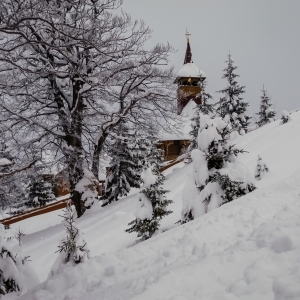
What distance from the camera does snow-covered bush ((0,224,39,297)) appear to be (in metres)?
3.84

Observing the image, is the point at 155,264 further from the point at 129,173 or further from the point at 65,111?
the point at 129,173

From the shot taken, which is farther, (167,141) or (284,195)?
(167,141)

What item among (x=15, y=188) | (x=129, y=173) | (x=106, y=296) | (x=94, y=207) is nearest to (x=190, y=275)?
(x=106, y=296)

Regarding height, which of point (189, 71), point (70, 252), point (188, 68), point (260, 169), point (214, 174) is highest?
point (188, 68)

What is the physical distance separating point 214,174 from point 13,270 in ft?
16.3

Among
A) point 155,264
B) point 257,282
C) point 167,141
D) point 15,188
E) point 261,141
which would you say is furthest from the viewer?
point 167,141

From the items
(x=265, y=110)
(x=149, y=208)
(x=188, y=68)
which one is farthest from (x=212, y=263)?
(x=188, y=68)

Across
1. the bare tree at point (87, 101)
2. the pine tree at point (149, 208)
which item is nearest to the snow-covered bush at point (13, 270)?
the pine tree at point (149, 208)

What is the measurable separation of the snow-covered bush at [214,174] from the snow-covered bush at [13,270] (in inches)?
166

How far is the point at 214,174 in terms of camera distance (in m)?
7.13

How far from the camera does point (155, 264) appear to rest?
12.7 feet

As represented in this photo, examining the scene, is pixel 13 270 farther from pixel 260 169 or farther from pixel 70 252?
pixel 260 169

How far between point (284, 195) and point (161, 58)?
7.35 meters

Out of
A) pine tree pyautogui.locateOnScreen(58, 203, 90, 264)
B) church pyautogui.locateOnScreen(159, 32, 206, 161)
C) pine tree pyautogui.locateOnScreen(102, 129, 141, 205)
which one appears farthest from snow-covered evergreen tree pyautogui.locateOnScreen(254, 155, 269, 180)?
church pyautogui.locateOnScreen(159, 32, 206, 161)
